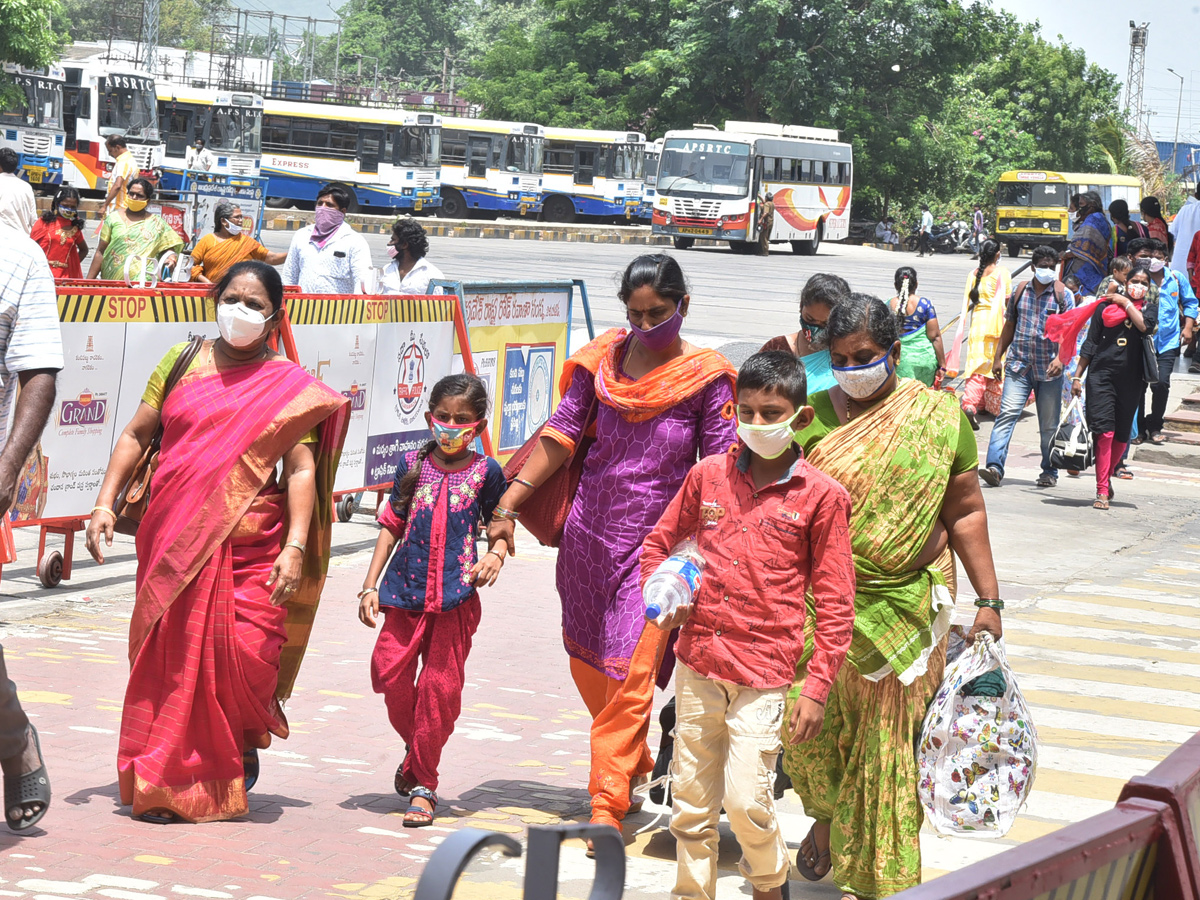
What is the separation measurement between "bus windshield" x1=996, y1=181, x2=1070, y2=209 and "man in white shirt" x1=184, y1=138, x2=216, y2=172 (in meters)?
31.0

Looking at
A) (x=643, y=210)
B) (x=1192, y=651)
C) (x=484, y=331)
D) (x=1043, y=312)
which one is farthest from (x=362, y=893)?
(x=643, y=210)

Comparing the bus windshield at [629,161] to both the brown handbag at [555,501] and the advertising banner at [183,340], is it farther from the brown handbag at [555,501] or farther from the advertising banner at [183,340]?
the brown handbag at [555,501]

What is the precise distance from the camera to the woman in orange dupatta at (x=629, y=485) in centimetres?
446

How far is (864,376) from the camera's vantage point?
4012 millimetres

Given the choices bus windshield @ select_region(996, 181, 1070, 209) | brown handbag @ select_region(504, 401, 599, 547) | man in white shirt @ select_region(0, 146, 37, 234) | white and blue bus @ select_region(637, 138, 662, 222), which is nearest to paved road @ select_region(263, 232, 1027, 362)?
white and blue bus @ select_region(637, 138, 662, 222)

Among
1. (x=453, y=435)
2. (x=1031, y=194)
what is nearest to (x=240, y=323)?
(x=453, y=435)

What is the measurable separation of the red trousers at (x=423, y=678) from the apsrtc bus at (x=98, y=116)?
36414mm

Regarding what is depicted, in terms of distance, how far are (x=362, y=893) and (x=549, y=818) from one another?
0.90 metres

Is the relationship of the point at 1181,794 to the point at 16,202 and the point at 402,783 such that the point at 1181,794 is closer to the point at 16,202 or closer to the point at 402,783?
the point at 402,783

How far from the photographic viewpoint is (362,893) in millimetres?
3902

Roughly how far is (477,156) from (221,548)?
42.0 m

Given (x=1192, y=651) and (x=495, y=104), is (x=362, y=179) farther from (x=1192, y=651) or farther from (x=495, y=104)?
(x=1192, y=651)

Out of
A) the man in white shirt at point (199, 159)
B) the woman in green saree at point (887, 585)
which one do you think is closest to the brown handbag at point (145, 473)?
the woman in green saree at point (887, 585)

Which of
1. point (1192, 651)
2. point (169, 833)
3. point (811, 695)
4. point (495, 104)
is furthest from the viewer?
point (495, 104)
